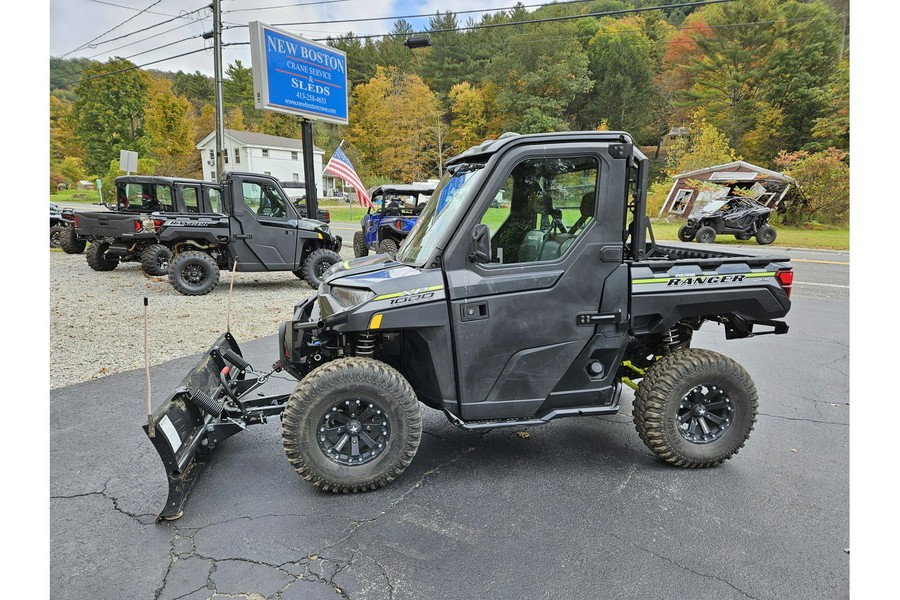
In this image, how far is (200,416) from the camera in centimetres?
357

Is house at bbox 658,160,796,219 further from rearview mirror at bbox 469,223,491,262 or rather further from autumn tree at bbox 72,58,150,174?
autumn tree at bbox 72,58,150,174

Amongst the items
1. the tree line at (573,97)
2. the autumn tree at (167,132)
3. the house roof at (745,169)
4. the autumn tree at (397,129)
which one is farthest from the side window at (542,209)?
the autumn tree at (167,132)

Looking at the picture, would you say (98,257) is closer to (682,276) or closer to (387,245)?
(387,245)

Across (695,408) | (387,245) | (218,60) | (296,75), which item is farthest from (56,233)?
(695,408)

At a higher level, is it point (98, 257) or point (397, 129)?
point (397, 129)

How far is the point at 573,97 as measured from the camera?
45.3m

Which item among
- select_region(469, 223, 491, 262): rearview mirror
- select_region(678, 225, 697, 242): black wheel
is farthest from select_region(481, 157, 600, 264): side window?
select_region(678, 225, 697, 242): black wheel

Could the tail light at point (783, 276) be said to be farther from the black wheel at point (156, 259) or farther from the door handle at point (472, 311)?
the black wheel at point (156, 259)

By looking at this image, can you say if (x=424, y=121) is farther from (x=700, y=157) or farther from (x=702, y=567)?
(x=702, y=567)

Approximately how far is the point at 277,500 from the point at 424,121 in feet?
180

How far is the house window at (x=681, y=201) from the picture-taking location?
31469mm

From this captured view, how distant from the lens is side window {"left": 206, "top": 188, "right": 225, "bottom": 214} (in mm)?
11879

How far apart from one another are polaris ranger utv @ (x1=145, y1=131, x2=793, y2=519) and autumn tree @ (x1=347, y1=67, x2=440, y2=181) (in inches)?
2072

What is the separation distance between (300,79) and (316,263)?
23.9ft
